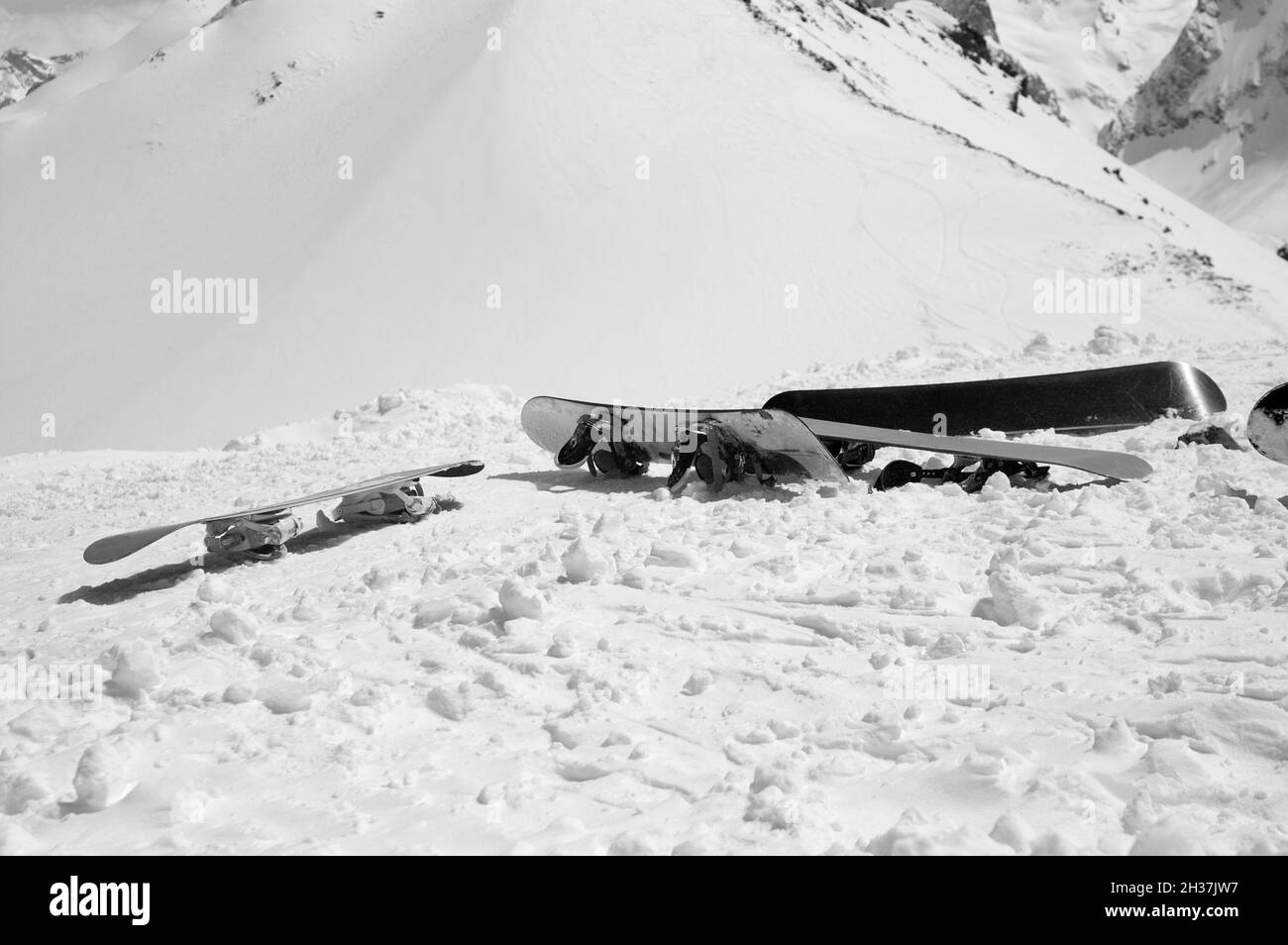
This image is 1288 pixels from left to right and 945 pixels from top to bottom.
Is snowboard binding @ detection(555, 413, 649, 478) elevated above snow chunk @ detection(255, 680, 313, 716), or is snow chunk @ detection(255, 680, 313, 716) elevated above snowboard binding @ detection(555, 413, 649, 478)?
snowboard binding @ detection(555, 413, 649, 478)

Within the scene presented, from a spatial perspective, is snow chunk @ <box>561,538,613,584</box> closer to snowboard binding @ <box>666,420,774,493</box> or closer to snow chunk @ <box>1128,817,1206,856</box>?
snowboard binding @ <box>666,420,774,493</box>

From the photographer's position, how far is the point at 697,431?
18.6 ft

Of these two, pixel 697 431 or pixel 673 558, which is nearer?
pixel 673 558

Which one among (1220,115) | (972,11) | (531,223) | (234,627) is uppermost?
(972,11)

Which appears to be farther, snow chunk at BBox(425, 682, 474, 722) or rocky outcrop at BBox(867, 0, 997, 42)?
rocky outcrop at BBox(867, 0, 997, 42)

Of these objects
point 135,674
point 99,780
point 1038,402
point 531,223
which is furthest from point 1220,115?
point 99,780

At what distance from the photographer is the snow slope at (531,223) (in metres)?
15.8

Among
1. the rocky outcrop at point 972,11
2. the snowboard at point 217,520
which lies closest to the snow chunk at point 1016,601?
the snowboard at point 217,520

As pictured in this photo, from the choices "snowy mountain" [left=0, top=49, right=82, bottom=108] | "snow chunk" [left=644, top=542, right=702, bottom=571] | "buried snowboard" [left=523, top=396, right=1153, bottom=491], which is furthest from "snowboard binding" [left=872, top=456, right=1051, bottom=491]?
"snowy mountain" [left=0, top=49, right=82, bottom=108]

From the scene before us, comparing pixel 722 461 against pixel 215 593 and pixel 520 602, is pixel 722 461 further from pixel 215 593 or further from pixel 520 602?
pixel 215 593

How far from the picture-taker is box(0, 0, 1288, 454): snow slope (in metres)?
15.8

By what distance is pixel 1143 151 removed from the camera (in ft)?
268

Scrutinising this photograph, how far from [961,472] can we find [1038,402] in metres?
2.29

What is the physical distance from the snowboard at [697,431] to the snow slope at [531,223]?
746 cm
